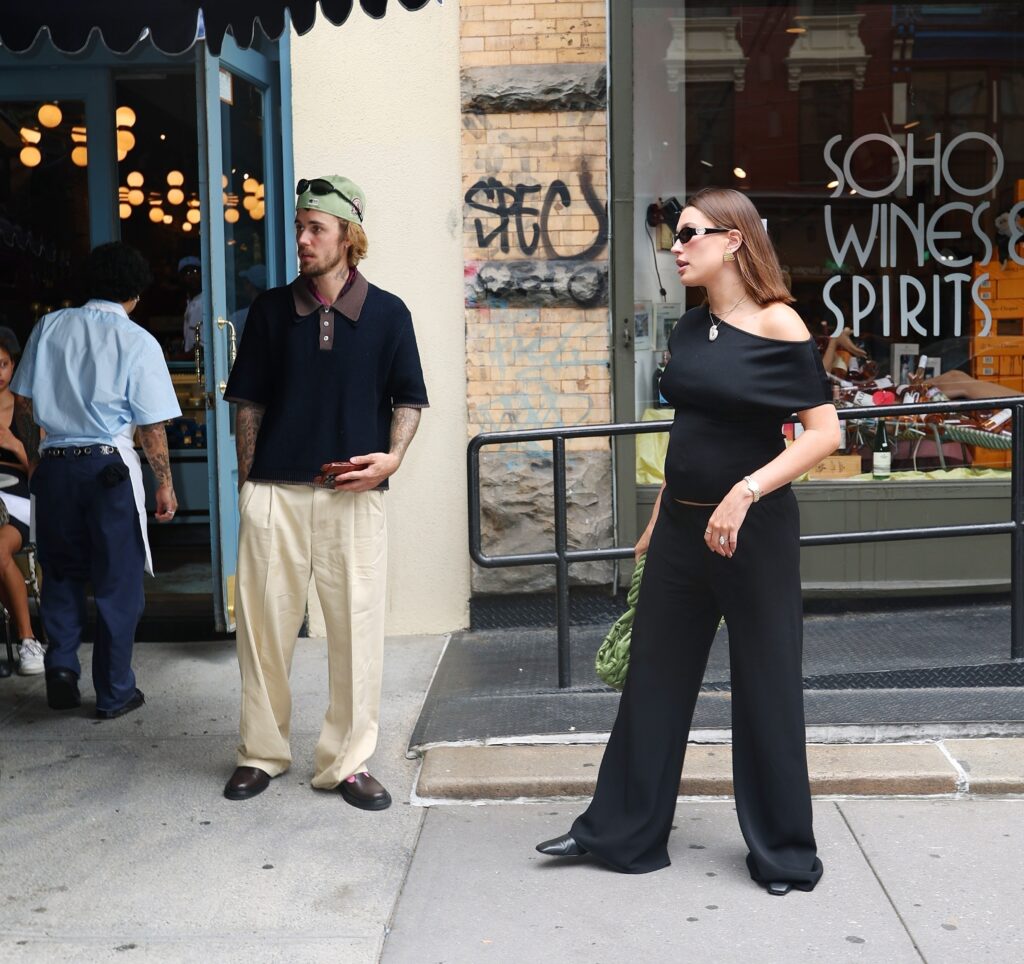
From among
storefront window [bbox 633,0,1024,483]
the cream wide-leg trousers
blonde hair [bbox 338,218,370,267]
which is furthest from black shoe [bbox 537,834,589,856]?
storefront window [bbox 633,0,1024,483]

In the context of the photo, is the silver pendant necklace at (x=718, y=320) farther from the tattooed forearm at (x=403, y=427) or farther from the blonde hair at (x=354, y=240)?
the blonde hair at (x=354, y=240)

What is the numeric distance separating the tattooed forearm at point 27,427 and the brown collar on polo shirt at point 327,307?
1.56 meters

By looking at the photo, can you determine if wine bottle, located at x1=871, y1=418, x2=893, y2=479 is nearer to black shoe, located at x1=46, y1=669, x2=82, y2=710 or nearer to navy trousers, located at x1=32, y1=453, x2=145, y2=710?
navy trousers, located at x1=32, y1=453, x2=145, y2=710

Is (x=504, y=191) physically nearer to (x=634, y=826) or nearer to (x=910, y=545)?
(x=910, y=545)

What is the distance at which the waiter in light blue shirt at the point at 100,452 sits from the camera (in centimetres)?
543

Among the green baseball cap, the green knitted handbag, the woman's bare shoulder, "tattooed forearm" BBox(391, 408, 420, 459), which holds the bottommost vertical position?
the green knitted handbag

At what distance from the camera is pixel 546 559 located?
210 inches

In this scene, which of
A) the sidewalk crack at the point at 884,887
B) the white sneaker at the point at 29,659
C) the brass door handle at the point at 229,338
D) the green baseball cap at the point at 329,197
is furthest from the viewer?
the white sneaker at the point at 29,659

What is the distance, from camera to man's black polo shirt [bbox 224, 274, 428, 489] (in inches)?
180

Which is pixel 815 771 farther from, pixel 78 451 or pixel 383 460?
pixel 78 451

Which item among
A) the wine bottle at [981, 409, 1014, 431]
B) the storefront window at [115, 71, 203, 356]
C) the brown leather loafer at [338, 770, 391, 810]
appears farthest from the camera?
the storefront window at [115, 71, 203, 356]

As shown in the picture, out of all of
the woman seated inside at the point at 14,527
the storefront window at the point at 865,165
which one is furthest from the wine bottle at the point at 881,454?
the woman seated inside at the point at 14,527

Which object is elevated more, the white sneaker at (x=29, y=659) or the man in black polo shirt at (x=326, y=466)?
the man in black polo shirt at (x=326, y=466)

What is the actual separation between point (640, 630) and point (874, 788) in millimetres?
1168
